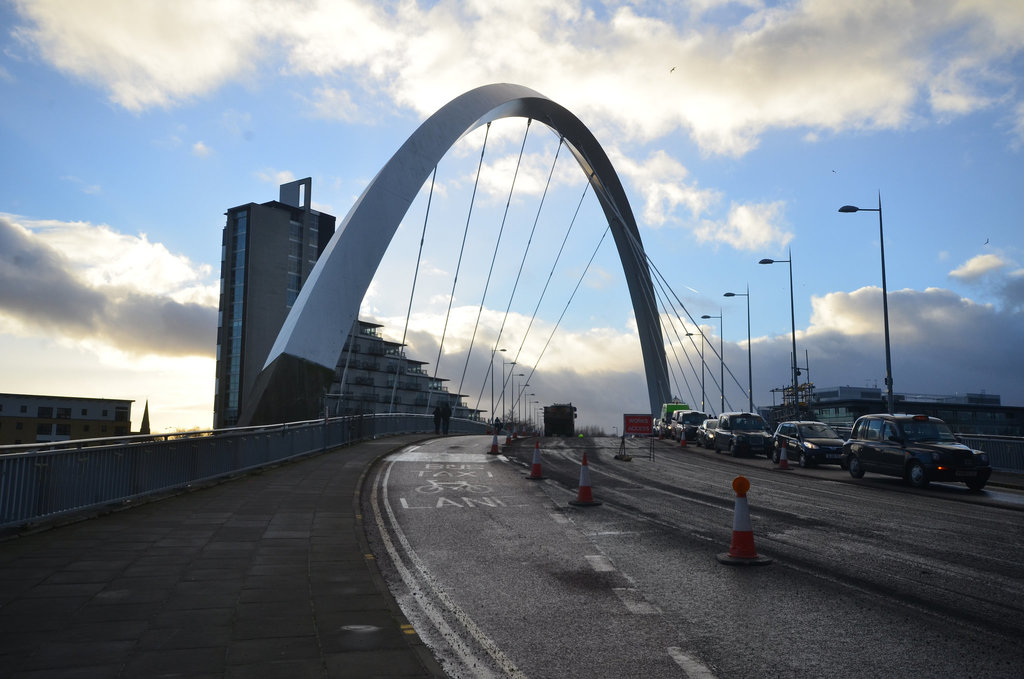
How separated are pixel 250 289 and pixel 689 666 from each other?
312 ft

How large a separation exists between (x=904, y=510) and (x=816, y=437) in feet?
43.5

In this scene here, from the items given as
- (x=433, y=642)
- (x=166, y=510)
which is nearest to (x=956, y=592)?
(x=433, y=642)

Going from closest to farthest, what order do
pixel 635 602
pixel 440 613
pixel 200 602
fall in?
pixel 440 613 → pixel 200 602 → pixel 635 602

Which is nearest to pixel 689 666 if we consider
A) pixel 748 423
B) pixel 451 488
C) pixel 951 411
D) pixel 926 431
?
pixel 451 488

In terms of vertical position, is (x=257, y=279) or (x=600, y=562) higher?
(x=257, y=279)

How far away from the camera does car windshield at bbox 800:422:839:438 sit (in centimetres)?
2622

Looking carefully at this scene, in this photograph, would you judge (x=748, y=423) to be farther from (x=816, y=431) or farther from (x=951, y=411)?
(x=951, y=411)

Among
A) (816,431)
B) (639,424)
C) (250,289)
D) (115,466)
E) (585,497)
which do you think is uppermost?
(250,289)

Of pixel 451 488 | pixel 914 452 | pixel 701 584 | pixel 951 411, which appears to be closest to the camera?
pixel 701 584

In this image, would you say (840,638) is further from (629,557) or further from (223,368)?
(223,368)

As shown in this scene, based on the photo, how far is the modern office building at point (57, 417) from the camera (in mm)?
76750

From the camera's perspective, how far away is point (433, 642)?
213 inches

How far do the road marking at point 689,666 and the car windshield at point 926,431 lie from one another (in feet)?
53.1

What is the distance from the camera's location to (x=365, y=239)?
3425 centimetres
